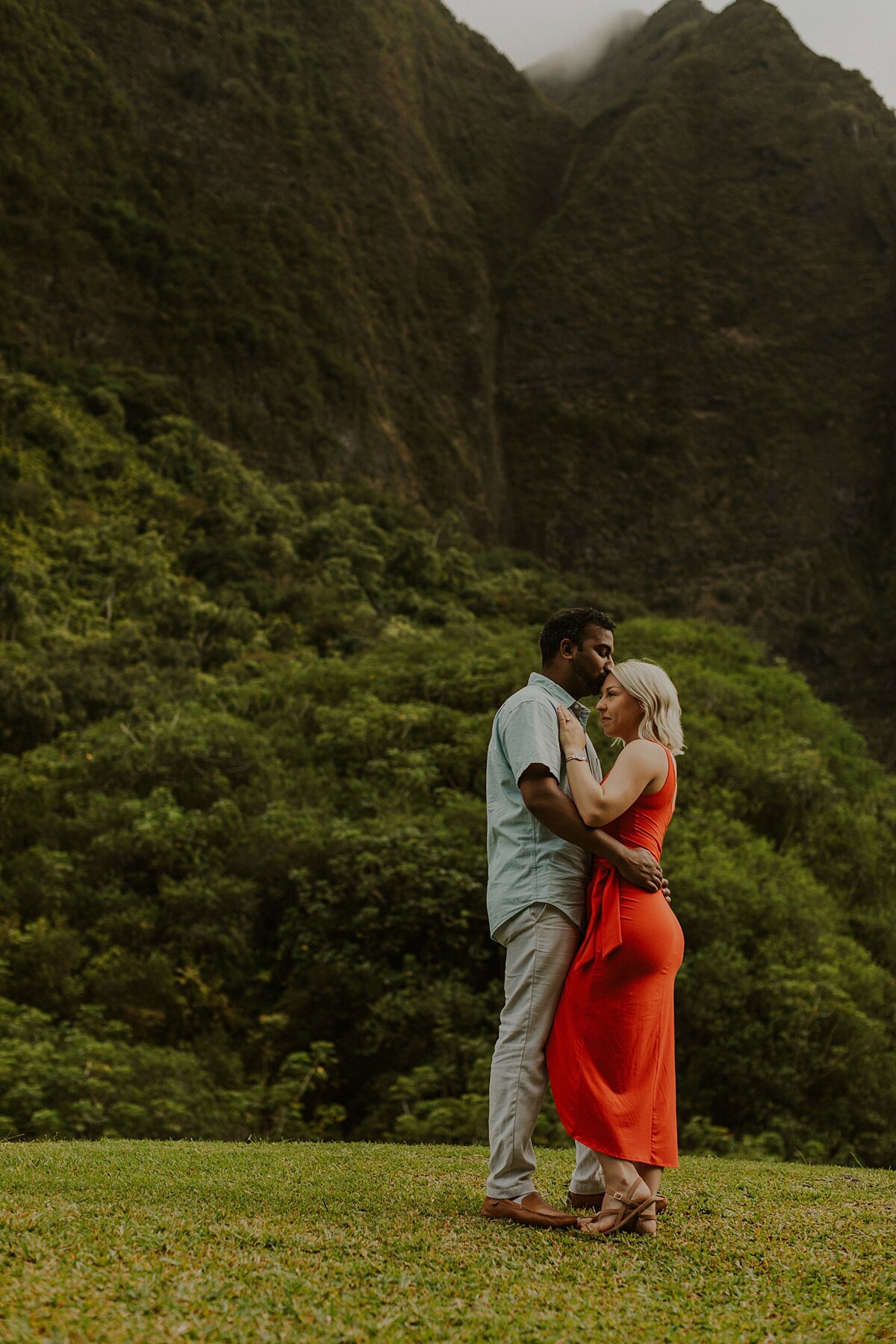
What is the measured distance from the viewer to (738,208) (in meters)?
59.2

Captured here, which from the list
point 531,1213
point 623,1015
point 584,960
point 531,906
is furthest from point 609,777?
point 531,1213

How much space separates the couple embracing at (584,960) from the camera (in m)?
3.89

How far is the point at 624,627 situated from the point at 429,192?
3965cm

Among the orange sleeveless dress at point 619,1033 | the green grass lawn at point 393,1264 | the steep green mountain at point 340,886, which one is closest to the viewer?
the green grass lawn at point 393,1264

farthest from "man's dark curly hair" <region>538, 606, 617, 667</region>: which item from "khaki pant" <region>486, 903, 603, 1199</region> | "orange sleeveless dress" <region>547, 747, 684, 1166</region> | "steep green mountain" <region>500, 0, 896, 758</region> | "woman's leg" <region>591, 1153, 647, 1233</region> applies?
"steep green mountain" <region>500, 0, 896, 758</region>

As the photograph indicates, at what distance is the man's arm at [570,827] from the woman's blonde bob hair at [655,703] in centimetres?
45

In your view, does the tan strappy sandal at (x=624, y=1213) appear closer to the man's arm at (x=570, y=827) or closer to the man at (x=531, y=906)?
the man at (x=531, y=906)

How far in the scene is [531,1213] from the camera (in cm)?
382

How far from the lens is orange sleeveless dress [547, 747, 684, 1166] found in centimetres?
391

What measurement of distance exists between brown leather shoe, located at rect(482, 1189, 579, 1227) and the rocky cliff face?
32083mm

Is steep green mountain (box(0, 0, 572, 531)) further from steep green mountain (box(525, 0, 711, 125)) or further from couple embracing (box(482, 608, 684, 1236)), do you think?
couple embracing (box(482, 608, 684, 1236))

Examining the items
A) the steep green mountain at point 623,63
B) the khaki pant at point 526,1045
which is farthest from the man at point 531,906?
the steep green mountain at point 623,63

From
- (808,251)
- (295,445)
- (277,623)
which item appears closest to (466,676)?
(277,623)

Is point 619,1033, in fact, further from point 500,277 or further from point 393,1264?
point 500,277
